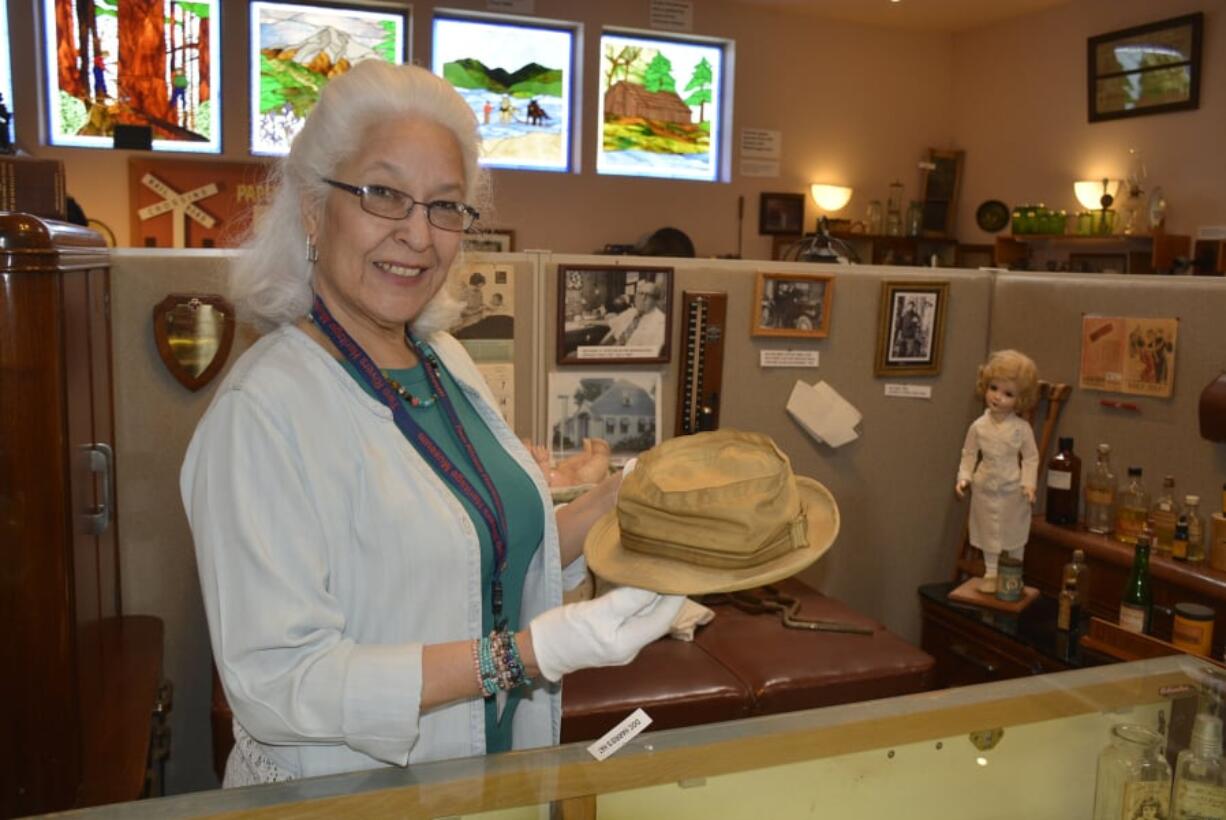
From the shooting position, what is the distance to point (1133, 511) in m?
2.54

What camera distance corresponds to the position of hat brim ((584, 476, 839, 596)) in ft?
3.37

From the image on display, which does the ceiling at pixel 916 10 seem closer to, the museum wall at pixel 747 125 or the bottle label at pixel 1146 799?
the museum wall at pixel 747 125

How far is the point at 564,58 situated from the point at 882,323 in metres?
5.61

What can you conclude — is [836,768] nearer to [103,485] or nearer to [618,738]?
[618,738]

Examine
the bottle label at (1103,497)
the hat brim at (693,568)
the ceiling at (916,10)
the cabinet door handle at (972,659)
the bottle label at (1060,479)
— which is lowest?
the cabinet door handle at (972,659)

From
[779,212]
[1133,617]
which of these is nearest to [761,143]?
[779,212]

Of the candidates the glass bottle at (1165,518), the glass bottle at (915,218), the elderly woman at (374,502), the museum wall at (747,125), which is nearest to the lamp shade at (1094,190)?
the glass bottle at (915,218)

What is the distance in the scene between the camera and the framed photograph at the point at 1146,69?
6605mm

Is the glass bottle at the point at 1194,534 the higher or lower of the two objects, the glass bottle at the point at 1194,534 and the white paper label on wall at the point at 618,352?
the lower

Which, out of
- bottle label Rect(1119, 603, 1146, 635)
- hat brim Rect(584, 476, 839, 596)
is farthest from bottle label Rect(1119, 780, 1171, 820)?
bottle label Rect(1119, 603, 1146, 635)

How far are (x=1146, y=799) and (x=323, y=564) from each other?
3.18ft

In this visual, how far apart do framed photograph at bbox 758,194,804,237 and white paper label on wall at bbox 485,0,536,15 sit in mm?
2356

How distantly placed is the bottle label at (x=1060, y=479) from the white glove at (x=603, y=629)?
197 cm

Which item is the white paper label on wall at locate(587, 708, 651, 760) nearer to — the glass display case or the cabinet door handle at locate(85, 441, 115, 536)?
the glass display case
